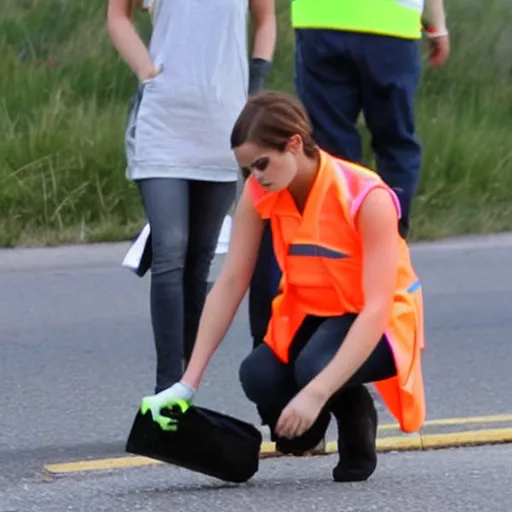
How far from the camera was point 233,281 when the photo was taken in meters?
4.16

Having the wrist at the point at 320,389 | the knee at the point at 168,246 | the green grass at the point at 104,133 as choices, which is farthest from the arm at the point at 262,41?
the green grass at the point at 104,133

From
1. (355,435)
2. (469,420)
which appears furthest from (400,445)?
(355,435)

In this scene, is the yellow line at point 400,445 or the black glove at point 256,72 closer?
the yellow line at point 400,445

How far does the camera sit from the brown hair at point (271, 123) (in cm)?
385

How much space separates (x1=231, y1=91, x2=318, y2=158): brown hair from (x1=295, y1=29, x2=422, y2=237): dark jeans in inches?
36.7

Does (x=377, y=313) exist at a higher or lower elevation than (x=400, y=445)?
higher

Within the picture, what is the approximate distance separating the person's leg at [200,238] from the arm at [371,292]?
1015 millimetres

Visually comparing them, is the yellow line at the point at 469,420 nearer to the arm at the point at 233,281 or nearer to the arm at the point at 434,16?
the arm at the point at 233,281

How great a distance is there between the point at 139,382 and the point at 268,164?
218 cm

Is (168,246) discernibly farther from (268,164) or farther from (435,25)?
(435,25)

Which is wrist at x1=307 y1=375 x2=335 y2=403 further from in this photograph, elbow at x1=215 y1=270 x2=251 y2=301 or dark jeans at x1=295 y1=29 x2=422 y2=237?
dark jeans at x1=295 y1=29 x2=422 y2=237

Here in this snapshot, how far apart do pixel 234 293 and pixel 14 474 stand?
1.09m

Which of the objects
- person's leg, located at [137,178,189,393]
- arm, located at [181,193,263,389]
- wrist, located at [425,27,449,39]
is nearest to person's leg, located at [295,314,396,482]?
arm, located at [181,193,263,389]

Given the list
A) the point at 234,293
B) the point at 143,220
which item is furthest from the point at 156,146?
the point at 143,220
